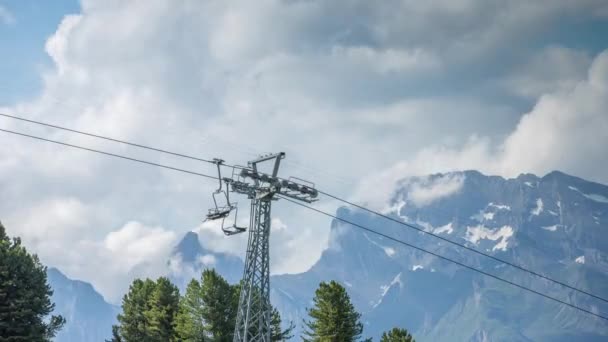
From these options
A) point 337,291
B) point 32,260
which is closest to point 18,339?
point 32,260

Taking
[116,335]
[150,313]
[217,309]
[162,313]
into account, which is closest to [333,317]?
[217,309]

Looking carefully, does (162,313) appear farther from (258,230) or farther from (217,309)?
(258,230)

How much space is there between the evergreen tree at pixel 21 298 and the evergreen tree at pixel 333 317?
925 inches

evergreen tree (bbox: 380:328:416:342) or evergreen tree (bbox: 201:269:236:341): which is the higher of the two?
evergreen tree (bbox: 201:269:236:341)

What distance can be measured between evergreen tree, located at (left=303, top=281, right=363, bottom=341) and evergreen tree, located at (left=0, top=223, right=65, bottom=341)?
2349 centimetres

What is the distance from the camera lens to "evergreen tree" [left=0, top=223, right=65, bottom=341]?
60.6 meters

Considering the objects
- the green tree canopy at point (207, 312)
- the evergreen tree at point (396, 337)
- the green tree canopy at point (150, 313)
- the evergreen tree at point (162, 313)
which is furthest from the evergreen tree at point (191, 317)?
the evergreen tree at point (396, 337)

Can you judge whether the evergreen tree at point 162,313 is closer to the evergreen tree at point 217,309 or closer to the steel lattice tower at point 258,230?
the evergreen tree at point 217,309

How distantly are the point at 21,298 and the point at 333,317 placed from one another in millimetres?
27198

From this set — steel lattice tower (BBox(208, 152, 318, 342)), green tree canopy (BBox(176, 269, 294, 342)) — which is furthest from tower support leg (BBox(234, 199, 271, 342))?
green tree canopy (BBox(176, 269, 294, 342))

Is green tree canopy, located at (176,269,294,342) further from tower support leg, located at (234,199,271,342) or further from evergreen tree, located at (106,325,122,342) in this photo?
tower support leg, located at (234,199,271,342)

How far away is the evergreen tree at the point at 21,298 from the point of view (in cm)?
6056

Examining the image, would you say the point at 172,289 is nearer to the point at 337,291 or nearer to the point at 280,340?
the point at 280,340

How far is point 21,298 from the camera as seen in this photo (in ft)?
202
